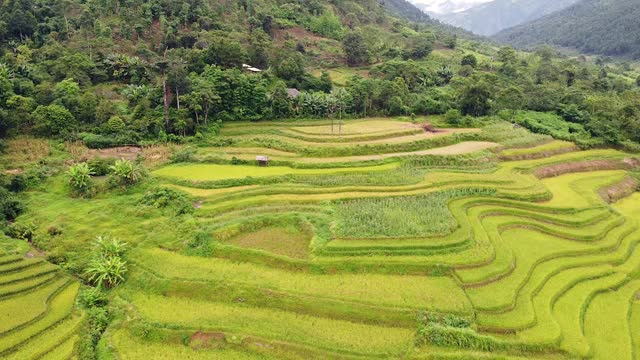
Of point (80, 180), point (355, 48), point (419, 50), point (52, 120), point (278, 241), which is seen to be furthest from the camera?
point (419, 50)

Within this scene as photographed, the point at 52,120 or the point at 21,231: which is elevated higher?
the point at 52,120

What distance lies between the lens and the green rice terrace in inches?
637

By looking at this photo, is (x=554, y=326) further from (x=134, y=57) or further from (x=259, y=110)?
(x=134, y=57)

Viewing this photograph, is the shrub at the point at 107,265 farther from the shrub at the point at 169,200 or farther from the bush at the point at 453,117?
the bush at the point at 453,117

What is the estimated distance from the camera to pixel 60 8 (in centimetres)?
5031

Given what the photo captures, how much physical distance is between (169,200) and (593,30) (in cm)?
14325

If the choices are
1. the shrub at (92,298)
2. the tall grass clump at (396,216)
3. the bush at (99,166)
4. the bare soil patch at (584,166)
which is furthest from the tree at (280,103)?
the shrub at (92,298)

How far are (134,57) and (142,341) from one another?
3739 centimetres

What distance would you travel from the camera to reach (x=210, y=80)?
122 ft

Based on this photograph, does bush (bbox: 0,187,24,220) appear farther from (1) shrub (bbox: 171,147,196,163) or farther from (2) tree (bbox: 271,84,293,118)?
(2) tree (bbox: 271,84,293,118)

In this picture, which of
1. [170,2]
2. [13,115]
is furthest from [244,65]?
[13,115]

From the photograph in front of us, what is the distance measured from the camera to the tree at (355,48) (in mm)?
57531

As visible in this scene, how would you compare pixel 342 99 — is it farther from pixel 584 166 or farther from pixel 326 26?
pixel 326 26

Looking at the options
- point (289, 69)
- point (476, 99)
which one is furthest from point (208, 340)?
point (476, 99)
